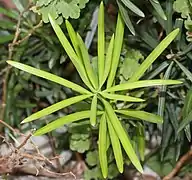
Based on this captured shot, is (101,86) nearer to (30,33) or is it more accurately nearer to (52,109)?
(52,109)

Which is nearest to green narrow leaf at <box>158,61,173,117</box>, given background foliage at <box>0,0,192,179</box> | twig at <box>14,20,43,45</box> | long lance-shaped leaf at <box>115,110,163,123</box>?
background foliage at <box>0,0,192,179</box>

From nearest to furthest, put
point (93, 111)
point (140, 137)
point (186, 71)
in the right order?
point (93, 111) < point (186, 71) < point (140, 137)

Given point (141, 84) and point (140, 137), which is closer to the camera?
point (141, 84)

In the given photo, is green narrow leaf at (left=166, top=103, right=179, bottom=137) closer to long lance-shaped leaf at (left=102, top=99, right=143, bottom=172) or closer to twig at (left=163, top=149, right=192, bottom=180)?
twig at (left=163, top=149, right=192, bottom=180)

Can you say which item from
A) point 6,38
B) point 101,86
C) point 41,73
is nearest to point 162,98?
point 101,86

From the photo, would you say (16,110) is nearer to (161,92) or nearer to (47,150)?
(47,150)

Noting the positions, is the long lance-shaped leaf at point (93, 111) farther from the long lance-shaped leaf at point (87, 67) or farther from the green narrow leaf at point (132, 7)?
the green narrow leaf at point (132, 7)

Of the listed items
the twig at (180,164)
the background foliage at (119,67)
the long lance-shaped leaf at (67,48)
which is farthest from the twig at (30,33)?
the twig at (180,164)

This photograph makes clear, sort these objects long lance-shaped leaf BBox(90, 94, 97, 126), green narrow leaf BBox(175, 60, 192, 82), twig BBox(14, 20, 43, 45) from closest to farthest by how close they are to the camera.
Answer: long lance-shaped leaf BBox(90, 94, 97, 126) → green narrow leaf BBox(175, 60, 192, 82) → twig BBox(14, 20, 43, 45)
